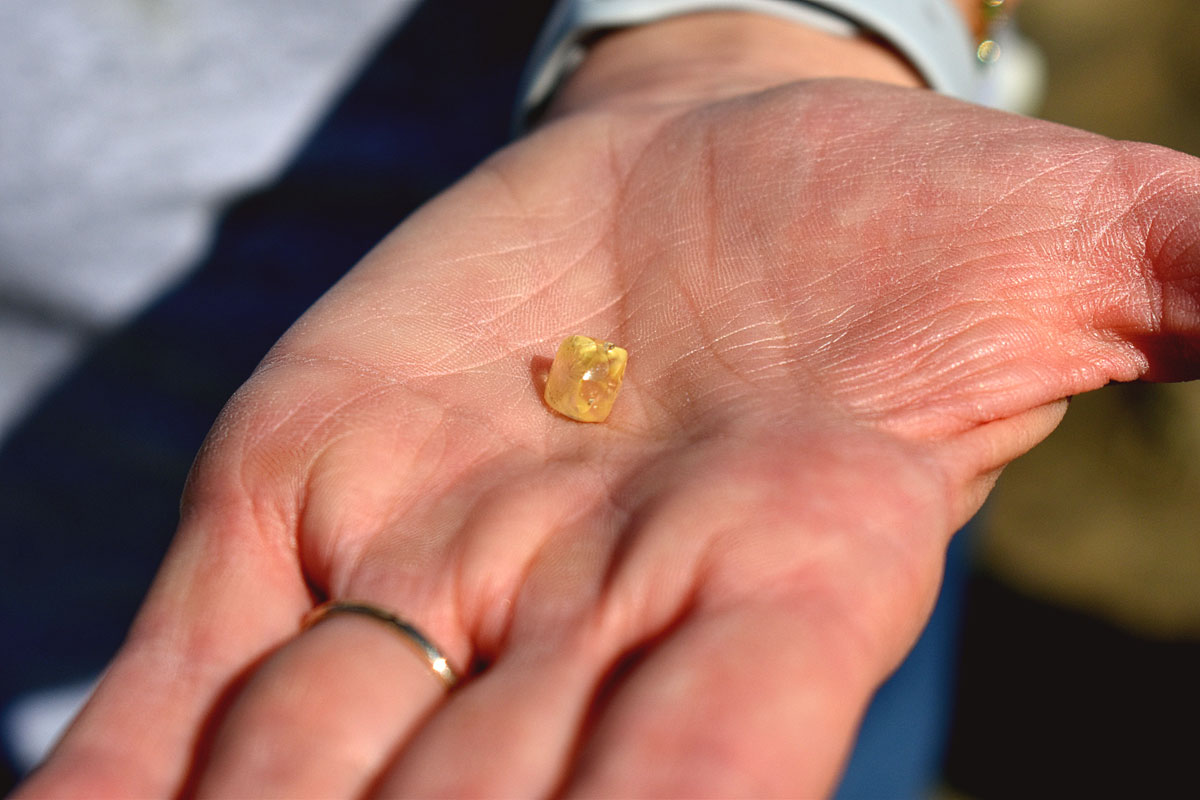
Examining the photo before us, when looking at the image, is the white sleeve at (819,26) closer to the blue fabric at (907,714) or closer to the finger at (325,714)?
the blue fabric at (907,714)

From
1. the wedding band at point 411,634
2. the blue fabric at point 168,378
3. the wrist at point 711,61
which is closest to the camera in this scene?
the wedding band at point 411,634

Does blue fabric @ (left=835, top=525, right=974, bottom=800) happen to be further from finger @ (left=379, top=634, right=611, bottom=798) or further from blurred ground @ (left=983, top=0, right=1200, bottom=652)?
blurred ground @ (left=983, top=0, right=1200, bottom=652)

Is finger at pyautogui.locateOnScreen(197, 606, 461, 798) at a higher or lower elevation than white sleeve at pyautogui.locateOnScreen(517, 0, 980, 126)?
lower

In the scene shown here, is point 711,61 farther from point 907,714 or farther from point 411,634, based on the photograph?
point 907,714

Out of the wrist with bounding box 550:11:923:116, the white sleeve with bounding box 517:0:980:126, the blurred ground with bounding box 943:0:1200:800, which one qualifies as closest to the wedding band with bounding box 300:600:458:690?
the wrist with bounding box 550:11:923:116

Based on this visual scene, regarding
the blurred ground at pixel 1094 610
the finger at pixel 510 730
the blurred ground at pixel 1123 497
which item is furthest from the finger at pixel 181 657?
the blurred ground at pixel 1123 497

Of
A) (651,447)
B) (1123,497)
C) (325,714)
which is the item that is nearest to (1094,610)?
(1123,497)
